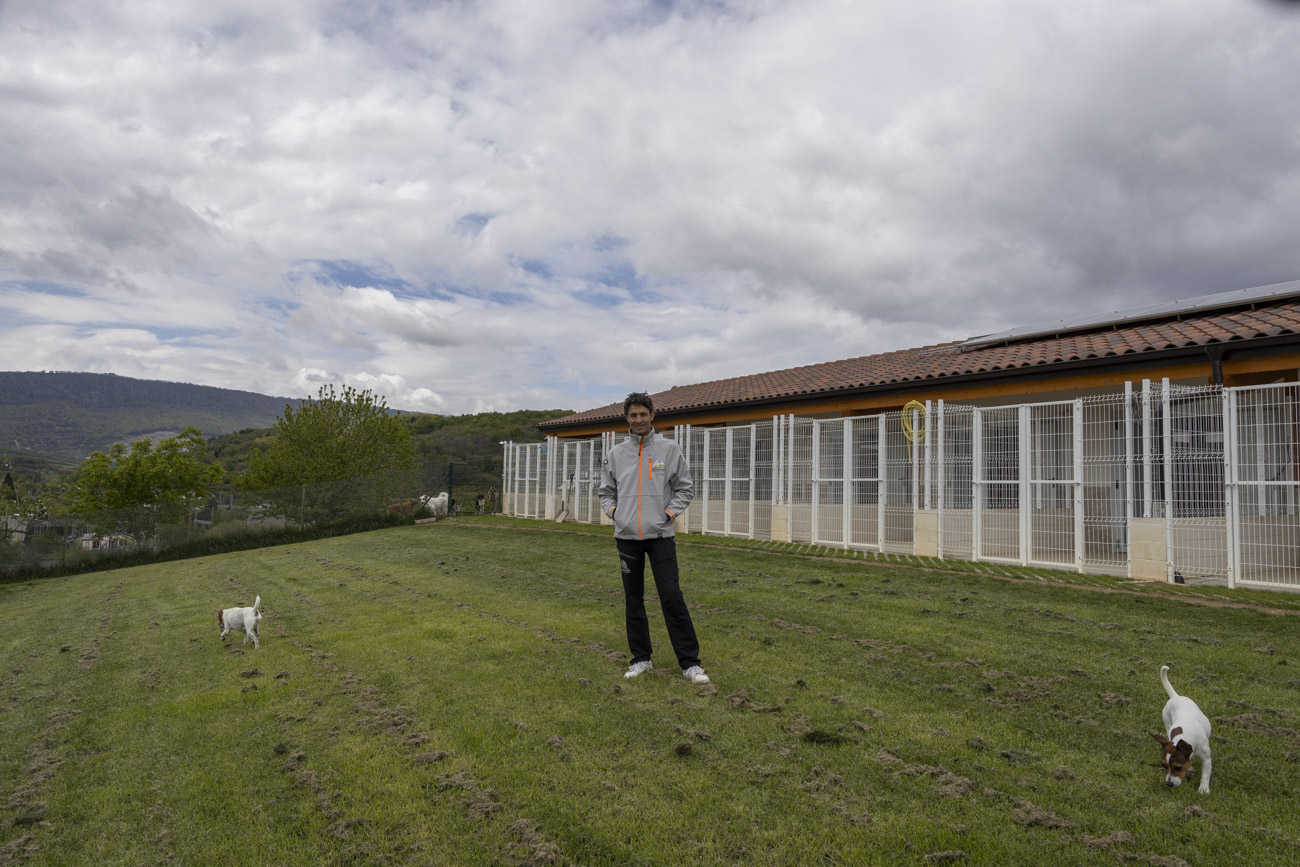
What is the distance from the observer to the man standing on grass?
14.4 feet

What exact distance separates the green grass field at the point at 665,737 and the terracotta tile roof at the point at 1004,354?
4409 millimetres

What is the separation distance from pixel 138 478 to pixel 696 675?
30.5 metres

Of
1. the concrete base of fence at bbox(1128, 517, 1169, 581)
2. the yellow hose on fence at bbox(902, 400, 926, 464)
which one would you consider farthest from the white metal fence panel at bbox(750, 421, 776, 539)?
the concrete base of fence at bbox(1128, 517, 1169, 581)

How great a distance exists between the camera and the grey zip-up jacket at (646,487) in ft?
14.7

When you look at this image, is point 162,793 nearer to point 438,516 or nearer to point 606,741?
point 606,741

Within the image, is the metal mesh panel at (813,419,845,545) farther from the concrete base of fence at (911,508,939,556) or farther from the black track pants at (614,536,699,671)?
the black track pants at (614,536,699,671)

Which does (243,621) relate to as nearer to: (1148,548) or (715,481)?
(1148,548)

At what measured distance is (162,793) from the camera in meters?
2.98

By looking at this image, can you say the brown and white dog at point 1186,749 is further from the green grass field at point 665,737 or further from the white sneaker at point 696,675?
the white sneaker at point 696,675

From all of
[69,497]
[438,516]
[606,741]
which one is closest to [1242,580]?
[606,741]

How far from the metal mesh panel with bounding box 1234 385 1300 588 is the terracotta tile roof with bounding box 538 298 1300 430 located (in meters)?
2.00

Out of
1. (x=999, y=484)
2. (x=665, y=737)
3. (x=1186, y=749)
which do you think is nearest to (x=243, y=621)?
(x=665, y=737)

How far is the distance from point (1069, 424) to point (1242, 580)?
Answer: 248 cm

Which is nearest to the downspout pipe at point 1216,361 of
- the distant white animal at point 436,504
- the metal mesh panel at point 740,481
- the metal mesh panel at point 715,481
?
the metal mesh panel at point 740,481
